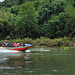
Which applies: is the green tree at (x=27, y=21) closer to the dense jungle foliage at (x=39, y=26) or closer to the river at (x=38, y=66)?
the dense jungle foliage at (x=39, y=26)

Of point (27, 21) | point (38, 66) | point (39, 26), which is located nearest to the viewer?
point (38, 66)

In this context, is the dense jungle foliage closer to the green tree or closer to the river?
the green tree

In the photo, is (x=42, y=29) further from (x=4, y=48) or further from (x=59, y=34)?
(x=4, y=48)

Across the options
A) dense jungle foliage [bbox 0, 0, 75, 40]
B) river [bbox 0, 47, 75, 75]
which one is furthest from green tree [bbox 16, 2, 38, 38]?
river [bbox 0, 47, 75, 75]

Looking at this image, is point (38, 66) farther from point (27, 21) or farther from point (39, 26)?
point (39, 26)

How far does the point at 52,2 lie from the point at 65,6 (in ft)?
13.3

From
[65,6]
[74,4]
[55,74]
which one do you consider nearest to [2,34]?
[65,6]

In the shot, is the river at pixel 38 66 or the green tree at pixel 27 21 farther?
the green tree at pixel 27 21

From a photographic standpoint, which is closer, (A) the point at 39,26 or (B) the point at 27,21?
(B) the point at 27,21

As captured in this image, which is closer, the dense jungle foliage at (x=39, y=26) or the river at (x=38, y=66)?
Answer: the river at (x=38, y=66)

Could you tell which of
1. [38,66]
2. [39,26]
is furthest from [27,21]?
[38,66]

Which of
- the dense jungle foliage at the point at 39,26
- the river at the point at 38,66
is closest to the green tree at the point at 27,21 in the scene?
the dense jungle foliage at the point at 39,26

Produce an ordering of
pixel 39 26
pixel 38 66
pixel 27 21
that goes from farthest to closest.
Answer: pixel 39 26, pixel 27 21, pixel 38 66

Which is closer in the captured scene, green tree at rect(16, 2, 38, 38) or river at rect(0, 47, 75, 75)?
river at rect(0, 47, 75, 75)
